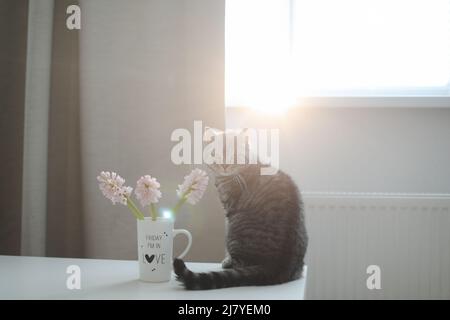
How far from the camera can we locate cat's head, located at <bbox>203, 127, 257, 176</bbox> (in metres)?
1.15

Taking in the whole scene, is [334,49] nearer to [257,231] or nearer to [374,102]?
[374,102]

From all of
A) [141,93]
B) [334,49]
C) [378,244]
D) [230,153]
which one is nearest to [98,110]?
[141,93]

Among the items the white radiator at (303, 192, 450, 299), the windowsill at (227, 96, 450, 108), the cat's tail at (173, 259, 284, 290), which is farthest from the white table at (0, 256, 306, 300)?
the windowsill at (227, 96, 450, 108)

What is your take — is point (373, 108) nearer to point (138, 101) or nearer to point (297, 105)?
point (297, 105)

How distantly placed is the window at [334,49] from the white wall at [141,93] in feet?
0.91

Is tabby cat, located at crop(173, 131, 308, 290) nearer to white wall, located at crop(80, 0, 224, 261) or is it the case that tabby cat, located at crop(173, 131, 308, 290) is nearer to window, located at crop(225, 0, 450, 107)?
white wall, located at crop(80, 0, 224, 261)

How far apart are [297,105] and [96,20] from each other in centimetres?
70

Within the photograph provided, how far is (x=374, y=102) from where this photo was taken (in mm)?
1669

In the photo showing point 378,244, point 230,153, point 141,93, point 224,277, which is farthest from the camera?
point 378,244

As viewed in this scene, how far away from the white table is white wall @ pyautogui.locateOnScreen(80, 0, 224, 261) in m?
0.36

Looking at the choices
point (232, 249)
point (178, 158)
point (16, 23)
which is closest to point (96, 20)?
point (16, 23)

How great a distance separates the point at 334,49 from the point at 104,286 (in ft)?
3.96
